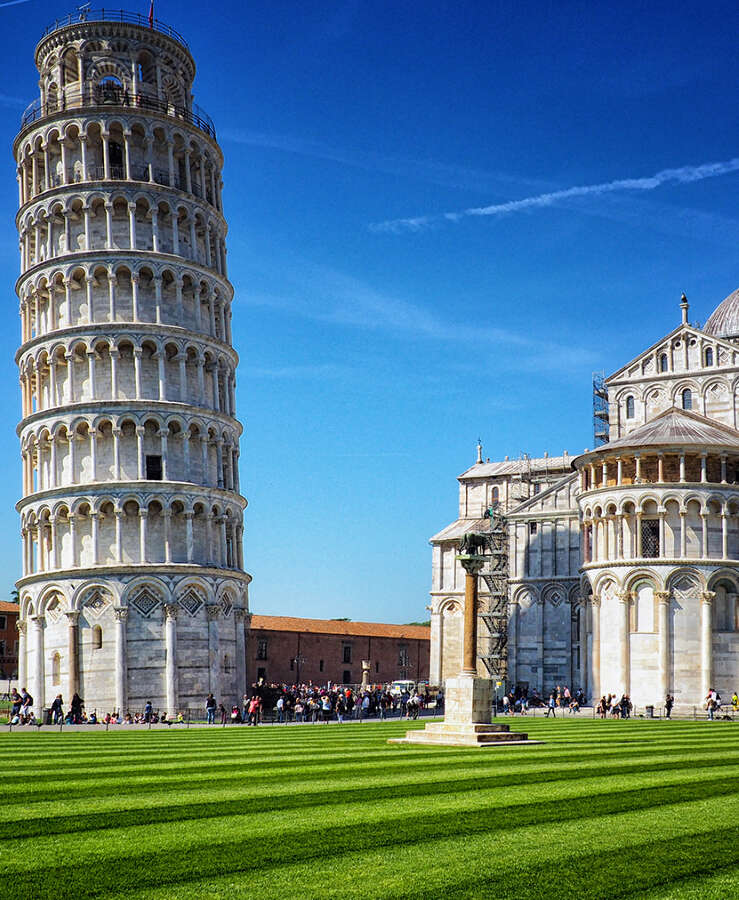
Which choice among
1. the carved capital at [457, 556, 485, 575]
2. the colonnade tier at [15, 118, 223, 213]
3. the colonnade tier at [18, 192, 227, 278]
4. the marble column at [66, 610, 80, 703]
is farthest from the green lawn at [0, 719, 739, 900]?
the colonnade tier at [15, 118, 223, 213]

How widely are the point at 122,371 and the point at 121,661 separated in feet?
52.7

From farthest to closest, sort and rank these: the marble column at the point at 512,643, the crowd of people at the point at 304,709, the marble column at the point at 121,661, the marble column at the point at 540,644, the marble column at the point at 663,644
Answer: the marble column at the point at 512,643
the marble column at the point at 540,644
the marble column at the point at 663,644
the marble column at the point at 121,661
the crowd of people at the point at 304,709

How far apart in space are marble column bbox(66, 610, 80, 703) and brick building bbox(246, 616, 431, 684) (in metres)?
33.3

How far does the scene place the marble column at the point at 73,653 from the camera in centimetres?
5966

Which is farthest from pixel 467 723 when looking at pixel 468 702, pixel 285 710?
pixel 285 710

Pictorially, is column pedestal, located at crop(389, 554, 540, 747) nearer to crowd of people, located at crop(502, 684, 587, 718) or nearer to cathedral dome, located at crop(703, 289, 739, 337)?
crowd of people, located at crop(502, 684, 587, 718)

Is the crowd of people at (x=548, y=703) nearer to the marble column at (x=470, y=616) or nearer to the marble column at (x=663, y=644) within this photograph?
the marble column at (x=663, y=644)

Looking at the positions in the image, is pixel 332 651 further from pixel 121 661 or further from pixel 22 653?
pixel 121 661

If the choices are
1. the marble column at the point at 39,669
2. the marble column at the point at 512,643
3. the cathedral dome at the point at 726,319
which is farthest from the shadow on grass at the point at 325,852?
the cathedral dome at the point at 726,319

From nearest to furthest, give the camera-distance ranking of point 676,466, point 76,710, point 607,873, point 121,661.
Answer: point 607,873
point 76,710
point 121,661
point 676,466

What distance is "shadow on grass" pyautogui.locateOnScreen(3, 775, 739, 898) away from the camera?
37.3ft

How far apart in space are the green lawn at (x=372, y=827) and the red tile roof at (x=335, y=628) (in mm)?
78229

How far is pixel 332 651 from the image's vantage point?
10656 centimetres

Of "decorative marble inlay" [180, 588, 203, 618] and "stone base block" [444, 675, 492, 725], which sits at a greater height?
"decorative marble inlay" [180, 588, 203, 618]
